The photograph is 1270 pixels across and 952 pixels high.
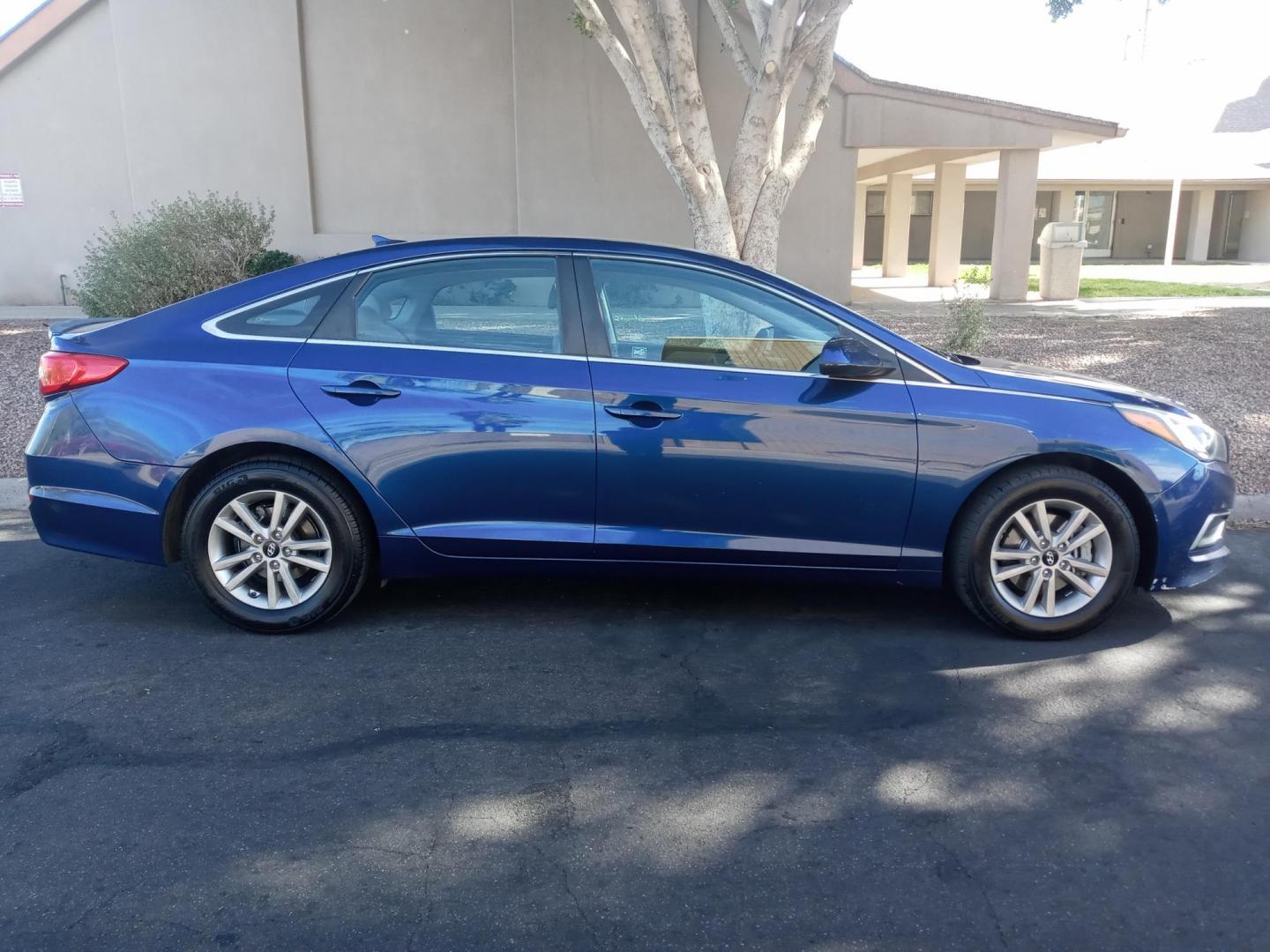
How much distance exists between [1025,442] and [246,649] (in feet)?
11.2

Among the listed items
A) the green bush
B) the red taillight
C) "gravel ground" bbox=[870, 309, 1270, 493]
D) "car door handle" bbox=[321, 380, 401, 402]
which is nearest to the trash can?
"gravel ground" bbox=[870, 309, 1270, 493]

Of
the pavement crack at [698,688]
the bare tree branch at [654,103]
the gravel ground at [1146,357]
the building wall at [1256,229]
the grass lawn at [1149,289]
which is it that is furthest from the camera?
the building wall at [1256,229]

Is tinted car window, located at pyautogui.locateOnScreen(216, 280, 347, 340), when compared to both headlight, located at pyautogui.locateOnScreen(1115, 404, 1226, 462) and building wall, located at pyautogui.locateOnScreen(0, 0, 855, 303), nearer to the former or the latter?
headlight, located at pyautogui.locateOnScreen(1115, 404, 1226, 462)

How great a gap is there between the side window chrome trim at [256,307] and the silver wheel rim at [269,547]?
2.18 ft

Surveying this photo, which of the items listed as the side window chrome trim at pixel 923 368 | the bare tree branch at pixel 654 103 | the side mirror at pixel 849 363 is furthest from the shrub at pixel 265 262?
the side window chrome trim at pixel 923 368

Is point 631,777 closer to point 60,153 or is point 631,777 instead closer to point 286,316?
point 286,316

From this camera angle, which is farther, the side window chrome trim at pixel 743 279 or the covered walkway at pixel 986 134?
the covered walkway at pixel 986 134

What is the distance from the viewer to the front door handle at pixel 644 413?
4.42 metres

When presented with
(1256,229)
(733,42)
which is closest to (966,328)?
(733,42)

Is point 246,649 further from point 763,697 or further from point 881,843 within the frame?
point 881,843

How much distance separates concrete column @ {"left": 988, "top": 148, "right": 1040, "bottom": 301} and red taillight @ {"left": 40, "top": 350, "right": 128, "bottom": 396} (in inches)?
620

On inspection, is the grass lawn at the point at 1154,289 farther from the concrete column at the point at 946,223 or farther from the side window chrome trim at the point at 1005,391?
the side window chrome trim at the point at 1005,391

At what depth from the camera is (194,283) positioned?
1119 centimetres

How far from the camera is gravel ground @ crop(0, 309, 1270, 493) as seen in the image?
809 centimetres
